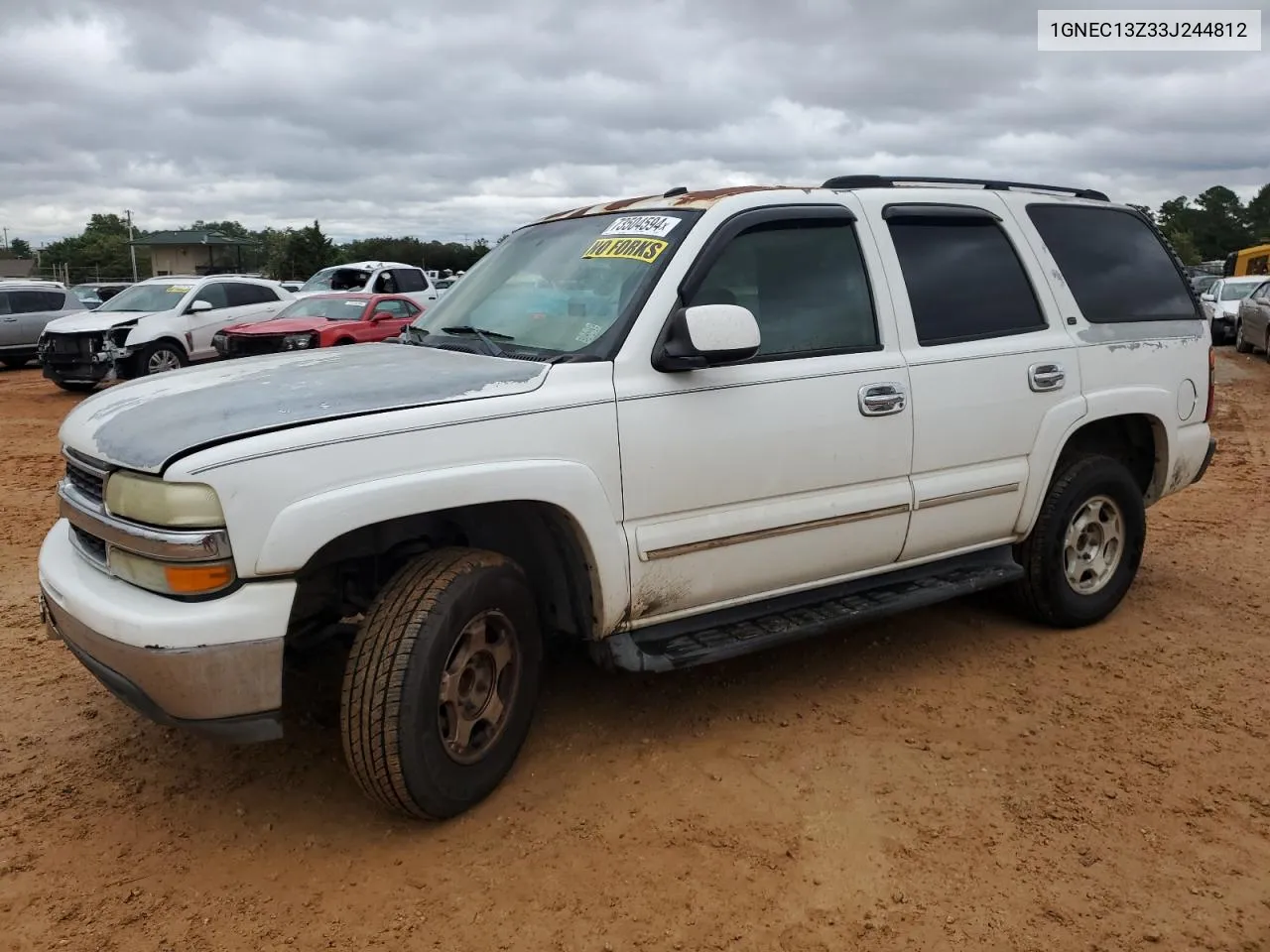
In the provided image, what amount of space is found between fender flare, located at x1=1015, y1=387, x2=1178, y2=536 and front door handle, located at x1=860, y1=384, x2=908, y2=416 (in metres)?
0.86

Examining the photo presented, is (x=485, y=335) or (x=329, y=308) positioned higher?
(x=329, y=308)

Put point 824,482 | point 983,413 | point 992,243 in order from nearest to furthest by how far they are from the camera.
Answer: point 824,482
point 983,413
point 992,243

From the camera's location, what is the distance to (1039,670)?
4.30m

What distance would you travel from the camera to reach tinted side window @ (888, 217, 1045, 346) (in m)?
4.01

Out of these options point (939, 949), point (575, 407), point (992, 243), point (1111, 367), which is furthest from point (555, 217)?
point (939, 949)

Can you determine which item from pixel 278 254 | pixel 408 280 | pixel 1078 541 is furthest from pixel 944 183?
pixel 278 254

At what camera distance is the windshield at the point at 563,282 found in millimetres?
3475

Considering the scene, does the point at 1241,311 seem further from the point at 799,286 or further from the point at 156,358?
the point at 799,286

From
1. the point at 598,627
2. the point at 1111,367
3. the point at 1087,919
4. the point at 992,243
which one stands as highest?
the point at 992,243

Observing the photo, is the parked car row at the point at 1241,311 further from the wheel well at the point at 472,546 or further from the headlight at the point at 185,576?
the headlight at the point at 185,576

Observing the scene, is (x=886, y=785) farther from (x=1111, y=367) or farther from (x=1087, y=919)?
(x=1111, y=367)

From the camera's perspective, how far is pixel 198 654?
8.61ft

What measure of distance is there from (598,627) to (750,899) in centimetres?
96

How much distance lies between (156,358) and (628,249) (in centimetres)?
1272
